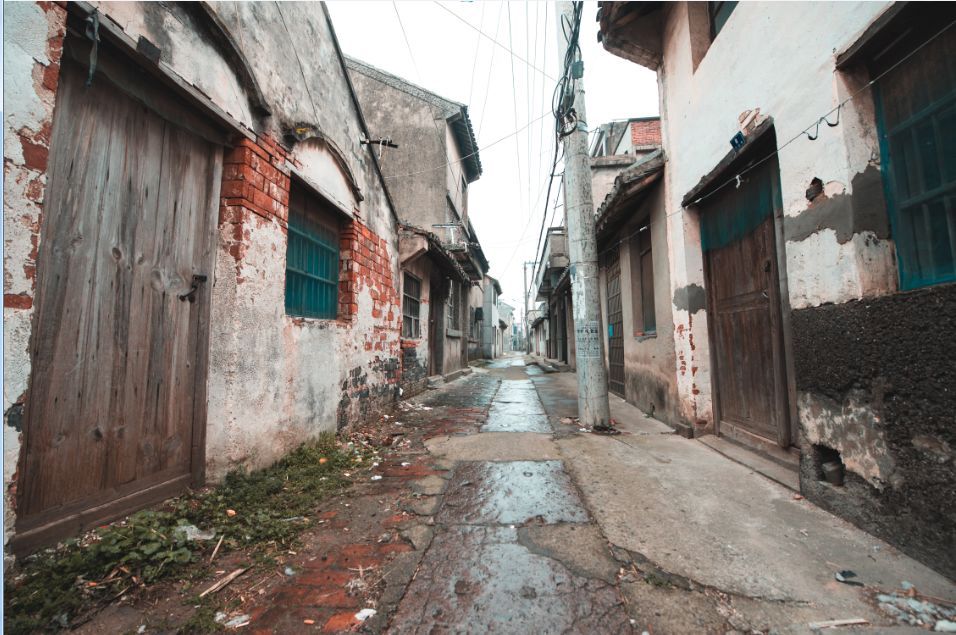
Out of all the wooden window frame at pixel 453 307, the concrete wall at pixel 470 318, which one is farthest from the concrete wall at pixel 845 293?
the concrete wall at pixel 470 318

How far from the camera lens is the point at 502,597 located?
151 centimetres

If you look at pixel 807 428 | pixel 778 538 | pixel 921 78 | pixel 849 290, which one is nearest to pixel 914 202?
pixel 849 290

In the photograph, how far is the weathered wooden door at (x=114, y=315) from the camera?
1.70 m

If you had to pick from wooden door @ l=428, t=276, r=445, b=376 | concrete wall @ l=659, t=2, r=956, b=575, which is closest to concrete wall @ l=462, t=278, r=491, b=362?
wooden door @ l=428, t=276, r=445, b=376

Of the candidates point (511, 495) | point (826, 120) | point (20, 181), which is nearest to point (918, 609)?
point (511, 495)

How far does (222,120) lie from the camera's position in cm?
253

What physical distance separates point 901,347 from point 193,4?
4.36 meters

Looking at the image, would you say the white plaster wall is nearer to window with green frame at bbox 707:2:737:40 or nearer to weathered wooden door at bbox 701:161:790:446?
weathered wooden door at bbox 701:161:790:446

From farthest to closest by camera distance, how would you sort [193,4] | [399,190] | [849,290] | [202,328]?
[399,190] → [202,328] → [193,4] → [849,290]

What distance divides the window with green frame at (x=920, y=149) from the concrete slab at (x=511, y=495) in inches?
87.2

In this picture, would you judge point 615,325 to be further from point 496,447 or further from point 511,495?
point 511,495

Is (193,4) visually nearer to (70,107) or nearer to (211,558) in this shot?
(70,107)

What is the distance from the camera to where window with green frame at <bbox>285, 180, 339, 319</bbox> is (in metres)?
3.44

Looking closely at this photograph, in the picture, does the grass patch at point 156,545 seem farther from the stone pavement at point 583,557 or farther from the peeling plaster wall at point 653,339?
the peeling plaster wall at point 653,339
